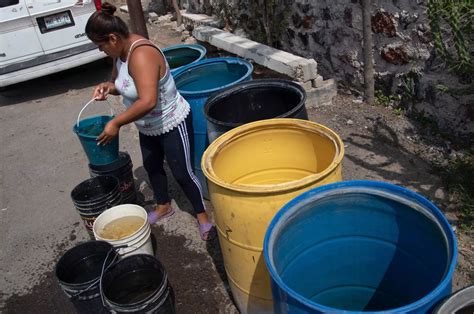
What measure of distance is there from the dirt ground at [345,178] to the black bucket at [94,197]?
0.48 meters

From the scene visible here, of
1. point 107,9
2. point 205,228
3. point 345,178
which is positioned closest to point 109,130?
point 107,9

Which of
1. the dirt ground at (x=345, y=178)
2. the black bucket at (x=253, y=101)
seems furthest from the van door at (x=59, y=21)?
the black bucket at (x=253, y=101)

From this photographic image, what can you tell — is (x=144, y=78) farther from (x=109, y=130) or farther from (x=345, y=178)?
(x=345, y=178)

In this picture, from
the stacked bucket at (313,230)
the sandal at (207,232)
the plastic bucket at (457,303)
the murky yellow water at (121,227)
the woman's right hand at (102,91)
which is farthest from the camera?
the sandal at (207,232)

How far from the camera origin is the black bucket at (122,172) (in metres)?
3.76

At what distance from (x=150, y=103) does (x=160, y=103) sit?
0.33 m

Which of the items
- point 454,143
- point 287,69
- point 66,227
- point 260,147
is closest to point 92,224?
point 66,227

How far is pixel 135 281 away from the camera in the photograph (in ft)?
9.33

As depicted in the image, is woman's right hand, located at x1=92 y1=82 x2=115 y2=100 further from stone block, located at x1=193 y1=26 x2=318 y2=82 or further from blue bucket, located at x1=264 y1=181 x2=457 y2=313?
stone block, located at x1=193 y1=26 x2=318 y2=82

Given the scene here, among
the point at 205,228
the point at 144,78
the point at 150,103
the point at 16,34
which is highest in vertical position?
the point at 144,78

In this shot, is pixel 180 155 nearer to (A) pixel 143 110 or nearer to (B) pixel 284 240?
(A) pixel 143 110

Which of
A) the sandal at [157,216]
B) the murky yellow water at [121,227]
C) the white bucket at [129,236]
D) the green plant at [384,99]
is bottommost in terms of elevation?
the sandal at [157,216]

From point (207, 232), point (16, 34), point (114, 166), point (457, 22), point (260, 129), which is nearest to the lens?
point (260, 129)

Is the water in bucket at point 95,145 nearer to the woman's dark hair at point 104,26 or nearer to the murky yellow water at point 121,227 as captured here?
the murky yellow water at point 121,227
